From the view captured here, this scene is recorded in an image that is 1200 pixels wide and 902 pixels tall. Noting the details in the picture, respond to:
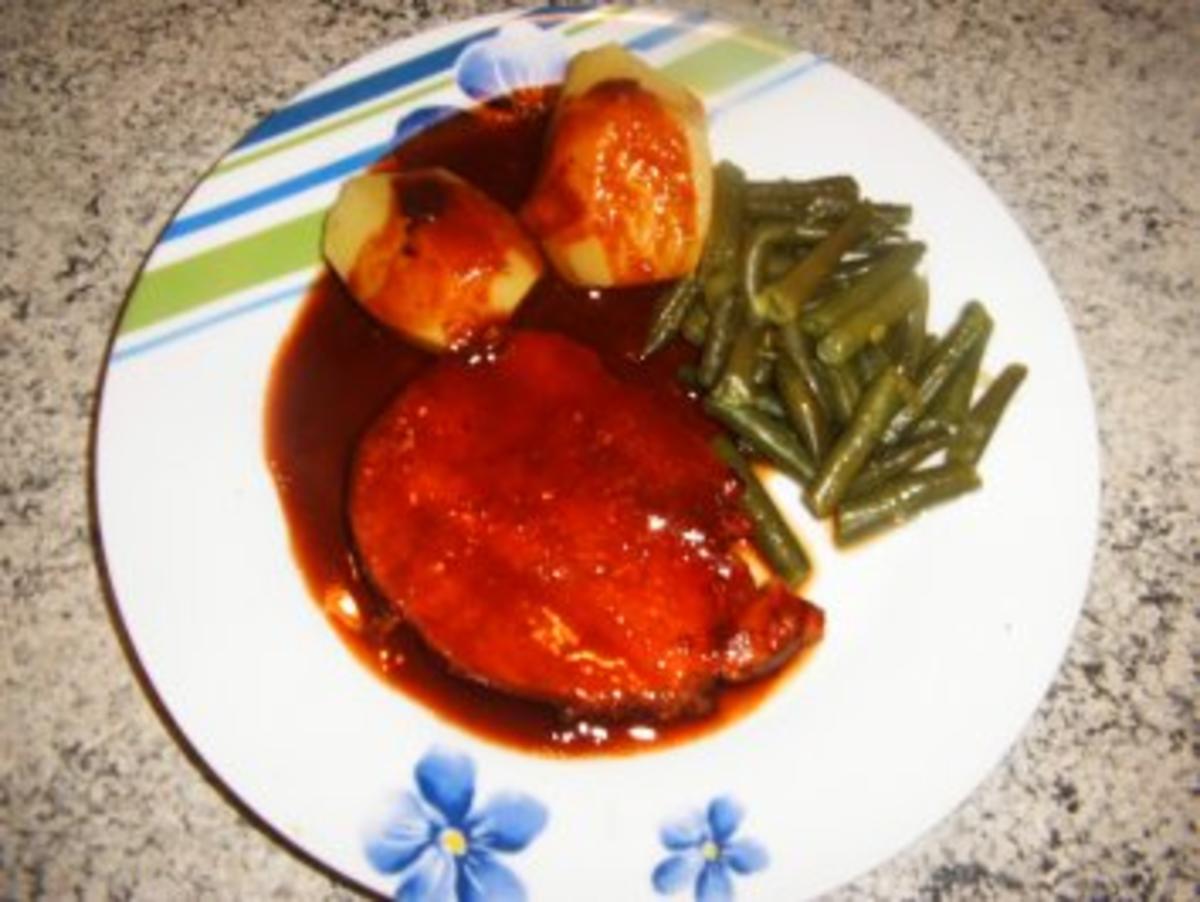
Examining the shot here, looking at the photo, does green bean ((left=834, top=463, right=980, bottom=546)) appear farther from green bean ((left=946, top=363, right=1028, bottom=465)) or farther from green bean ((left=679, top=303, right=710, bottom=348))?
green bean ((left=679, top=303, right=710, bottom=348))

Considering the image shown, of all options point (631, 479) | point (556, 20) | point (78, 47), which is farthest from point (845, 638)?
point (78, 47)

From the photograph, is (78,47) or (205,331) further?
(78,47)

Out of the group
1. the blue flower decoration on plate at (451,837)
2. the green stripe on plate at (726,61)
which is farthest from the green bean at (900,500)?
the green stripe on plate at (726,61)

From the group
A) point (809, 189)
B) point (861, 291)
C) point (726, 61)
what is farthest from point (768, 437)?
point (726, 61)

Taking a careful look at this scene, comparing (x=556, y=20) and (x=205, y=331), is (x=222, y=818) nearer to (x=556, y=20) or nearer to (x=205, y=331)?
(x=205, y=331)

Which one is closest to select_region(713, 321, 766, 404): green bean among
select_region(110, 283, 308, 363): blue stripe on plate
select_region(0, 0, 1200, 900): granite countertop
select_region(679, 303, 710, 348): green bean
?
select_region(679, 303, 710, 348): green bean

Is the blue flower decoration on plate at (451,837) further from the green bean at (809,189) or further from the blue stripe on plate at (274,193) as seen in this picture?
the green bean at (809,189)
